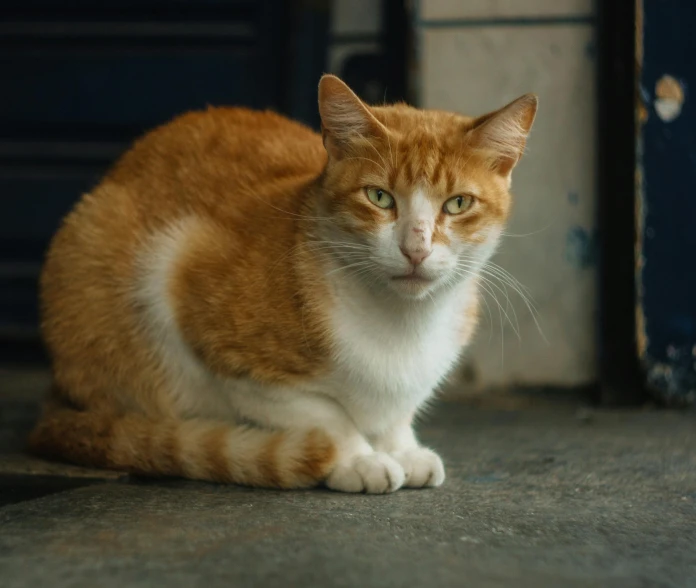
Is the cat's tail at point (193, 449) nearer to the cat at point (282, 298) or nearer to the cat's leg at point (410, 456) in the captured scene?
the cat at point (282, 298)

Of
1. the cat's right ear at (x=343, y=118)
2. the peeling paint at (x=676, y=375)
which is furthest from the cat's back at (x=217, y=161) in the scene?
the peeling paint at (x=676, y=375)

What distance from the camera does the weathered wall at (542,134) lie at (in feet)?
9.59

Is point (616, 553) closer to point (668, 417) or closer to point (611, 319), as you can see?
point (668, 417)

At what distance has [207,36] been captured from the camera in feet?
11.0

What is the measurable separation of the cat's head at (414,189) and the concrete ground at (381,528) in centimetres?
44

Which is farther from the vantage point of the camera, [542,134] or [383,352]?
[542,134]

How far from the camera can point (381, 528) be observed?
1.57 metres

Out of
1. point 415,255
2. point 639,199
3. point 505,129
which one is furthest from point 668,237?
point 415,255

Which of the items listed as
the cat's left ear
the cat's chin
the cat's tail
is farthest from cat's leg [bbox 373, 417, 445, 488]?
the cat's left ear

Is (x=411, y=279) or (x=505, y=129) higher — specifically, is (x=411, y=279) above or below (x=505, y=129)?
below

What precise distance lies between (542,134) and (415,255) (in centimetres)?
140

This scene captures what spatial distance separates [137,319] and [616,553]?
1.11 meters

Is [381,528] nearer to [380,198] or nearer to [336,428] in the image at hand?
[336,428]

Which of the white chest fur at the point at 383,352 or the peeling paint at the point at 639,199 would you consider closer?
the white chest fur at the point at 383,352
